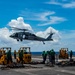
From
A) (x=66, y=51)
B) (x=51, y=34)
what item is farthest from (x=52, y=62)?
(x=51, y=34)

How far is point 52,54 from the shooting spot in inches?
1297

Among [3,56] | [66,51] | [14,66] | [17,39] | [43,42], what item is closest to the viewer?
[14,66]

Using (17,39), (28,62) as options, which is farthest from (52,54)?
(17,39)

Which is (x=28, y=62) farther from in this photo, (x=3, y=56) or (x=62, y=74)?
(x=62, y=74)

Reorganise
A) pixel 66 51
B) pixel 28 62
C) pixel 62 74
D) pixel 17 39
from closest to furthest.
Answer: pixel 62 74
pixel 28 62
pixel 66 51
pixel 17 39

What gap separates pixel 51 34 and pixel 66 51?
41.5 m

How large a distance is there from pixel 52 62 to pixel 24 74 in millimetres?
11155

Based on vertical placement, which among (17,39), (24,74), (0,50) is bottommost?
(24,74)

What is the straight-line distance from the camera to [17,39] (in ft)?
229

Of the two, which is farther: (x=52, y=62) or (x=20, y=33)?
(x=20, y=33)

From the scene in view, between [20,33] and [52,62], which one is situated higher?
[20,33]

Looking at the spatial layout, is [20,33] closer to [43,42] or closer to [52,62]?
[43,42]

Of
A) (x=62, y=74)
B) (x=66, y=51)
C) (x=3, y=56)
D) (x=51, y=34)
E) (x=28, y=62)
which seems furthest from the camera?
(x=51, y=34)

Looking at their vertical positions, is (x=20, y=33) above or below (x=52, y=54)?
above
